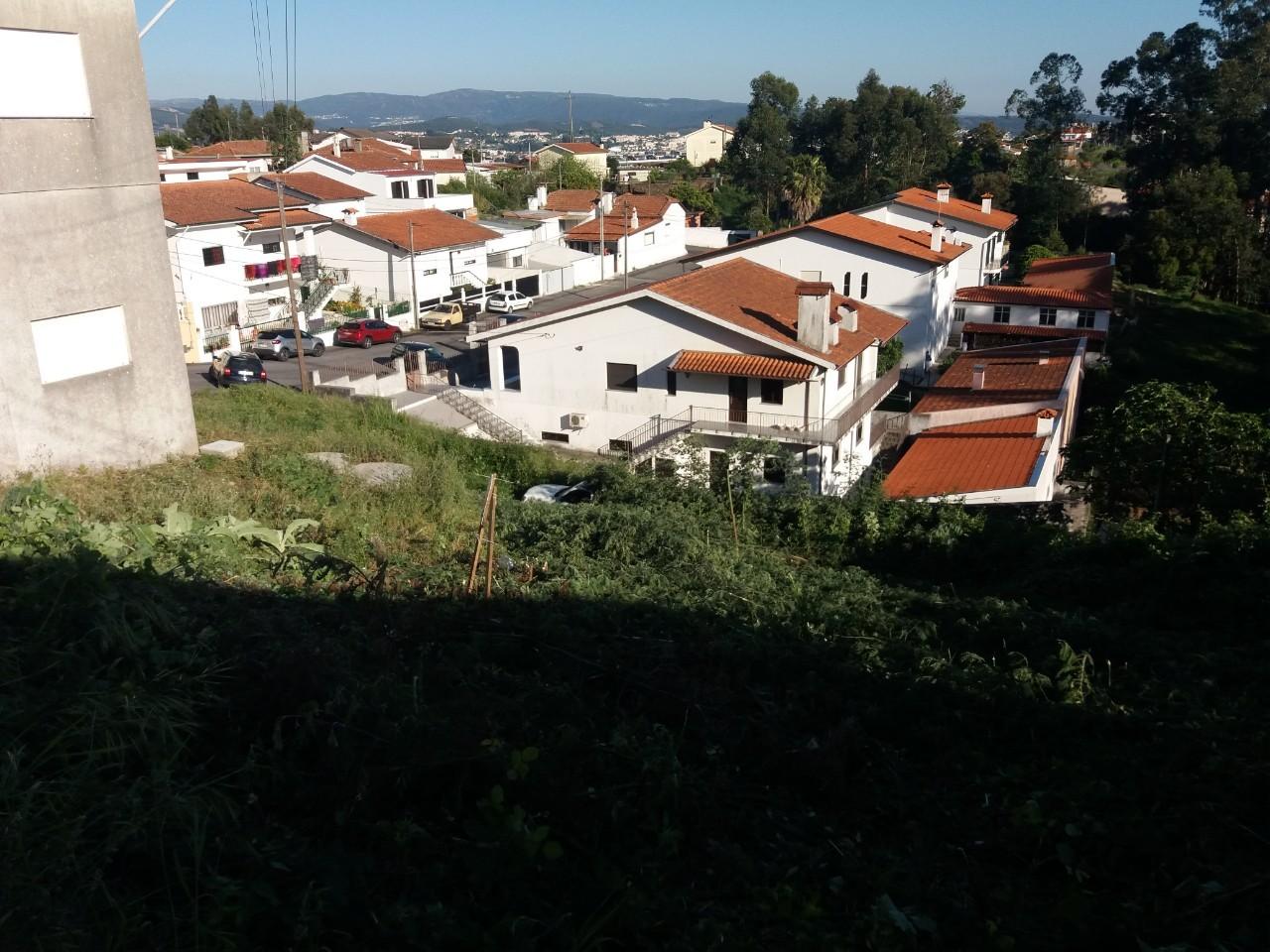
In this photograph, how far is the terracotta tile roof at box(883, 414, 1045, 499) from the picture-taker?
683 inches

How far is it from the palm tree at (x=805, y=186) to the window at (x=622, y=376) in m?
42.6

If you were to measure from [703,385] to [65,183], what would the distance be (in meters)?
13.4

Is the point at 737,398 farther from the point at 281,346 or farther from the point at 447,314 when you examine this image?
the point at 447,314

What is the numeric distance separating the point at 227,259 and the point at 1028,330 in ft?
97.3

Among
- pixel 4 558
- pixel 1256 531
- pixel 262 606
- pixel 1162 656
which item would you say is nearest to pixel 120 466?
pixel 4 558

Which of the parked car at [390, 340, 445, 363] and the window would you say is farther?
the parked car at [390, 340, 445, 363]

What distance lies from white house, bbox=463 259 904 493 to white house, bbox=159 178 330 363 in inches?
614

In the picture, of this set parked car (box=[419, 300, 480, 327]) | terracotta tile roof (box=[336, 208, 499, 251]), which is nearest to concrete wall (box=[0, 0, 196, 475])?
parked car (box=[419, 300, 480, 327])

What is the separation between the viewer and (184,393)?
43.0 feet

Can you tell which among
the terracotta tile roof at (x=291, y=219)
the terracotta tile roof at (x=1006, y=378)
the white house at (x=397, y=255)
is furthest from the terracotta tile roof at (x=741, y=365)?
the terracotta tile roof at (x=291, y=219)

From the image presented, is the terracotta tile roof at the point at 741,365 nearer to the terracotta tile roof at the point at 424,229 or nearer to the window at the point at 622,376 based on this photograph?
the window at the point at 622,376

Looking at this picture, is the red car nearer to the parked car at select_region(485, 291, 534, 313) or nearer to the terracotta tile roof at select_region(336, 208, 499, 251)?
the terracotta tile roof at select_region(336, 208, 499, 251)

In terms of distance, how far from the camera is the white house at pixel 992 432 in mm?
17219

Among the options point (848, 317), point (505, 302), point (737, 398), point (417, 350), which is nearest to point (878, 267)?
point (848, 317)
